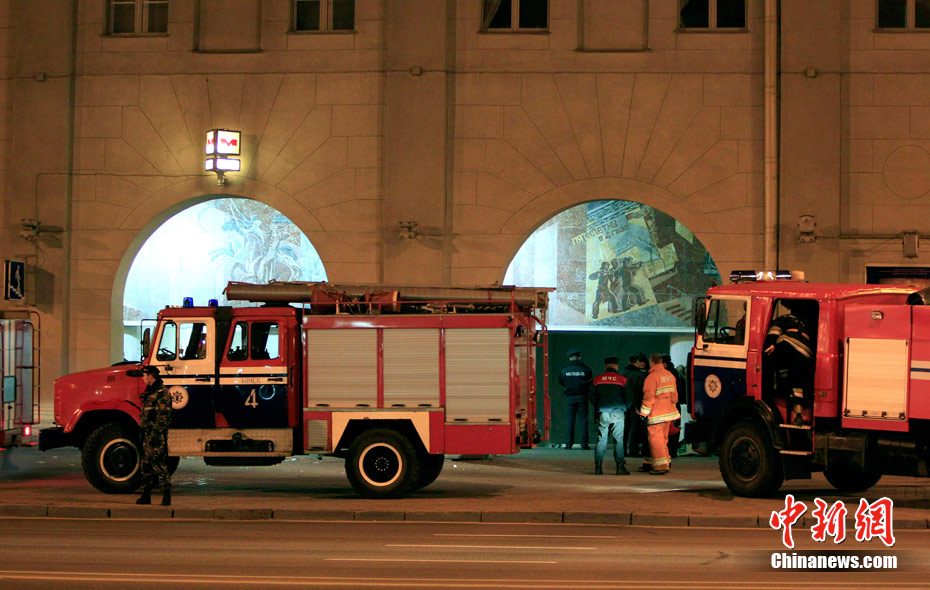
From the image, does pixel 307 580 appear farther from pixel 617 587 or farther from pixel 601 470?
pixel 601 470

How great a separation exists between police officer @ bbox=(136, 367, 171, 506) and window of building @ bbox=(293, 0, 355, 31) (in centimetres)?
1085

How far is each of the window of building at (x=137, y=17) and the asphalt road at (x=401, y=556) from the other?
1302cm

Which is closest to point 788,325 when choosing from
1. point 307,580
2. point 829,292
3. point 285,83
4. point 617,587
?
point 829,292

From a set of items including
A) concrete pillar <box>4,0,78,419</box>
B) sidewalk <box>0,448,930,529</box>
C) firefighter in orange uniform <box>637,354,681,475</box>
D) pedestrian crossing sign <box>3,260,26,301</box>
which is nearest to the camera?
sidewalk <box>0,448,930,529</box>

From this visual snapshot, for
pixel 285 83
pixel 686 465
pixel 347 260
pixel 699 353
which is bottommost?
pixel 686 465

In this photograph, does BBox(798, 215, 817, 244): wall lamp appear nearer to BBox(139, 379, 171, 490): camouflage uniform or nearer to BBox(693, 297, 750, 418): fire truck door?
BBox(693, 297, 750, 418): fire truck door

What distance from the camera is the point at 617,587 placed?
9.08 metres

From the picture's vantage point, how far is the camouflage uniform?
46.8 ft

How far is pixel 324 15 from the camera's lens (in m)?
23.0

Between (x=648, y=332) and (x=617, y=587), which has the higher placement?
(x=648, y=332)

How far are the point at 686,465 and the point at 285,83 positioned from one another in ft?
35.8

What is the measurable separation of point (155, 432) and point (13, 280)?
8.64 m

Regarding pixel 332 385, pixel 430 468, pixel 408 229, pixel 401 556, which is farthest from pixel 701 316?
pixel 408 229

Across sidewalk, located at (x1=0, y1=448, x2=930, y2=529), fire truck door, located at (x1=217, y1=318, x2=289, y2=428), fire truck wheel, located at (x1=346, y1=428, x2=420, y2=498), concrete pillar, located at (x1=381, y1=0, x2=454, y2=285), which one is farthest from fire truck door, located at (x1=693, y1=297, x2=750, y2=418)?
concrete pillar, located at (x1=381, y1=0, x2=454, y2=285)
